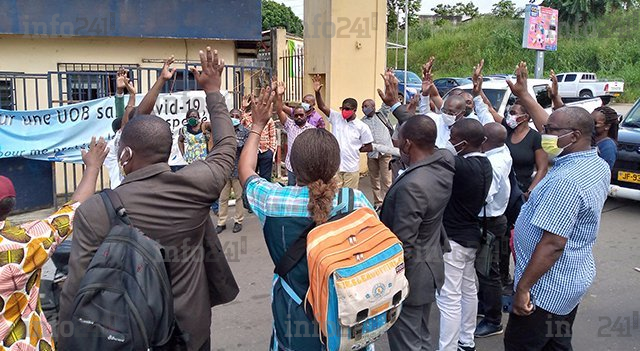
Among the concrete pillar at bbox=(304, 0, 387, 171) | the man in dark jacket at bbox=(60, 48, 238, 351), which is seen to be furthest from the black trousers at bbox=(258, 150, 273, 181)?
the man in dark jacket at bbox=(60, 48, 238, 351)

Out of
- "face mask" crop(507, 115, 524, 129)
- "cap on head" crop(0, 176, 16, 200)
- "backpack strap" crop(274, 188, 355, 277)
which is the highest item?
"face mask" crop(507, 115, 524, 129)

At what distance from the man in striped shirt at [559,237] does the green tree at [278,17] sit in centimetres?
3111

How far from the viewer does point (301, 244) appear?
90.5 inches

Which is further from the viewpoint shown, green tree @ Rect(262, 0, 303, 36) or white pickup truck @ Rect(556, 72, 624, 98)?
green tree @ Rect(262, 0, 303, 36)

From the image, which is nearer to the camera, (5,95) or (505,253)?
(505,253)

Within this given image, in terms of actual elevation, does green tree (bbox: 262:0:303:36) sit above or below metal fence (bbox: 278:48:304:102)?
above

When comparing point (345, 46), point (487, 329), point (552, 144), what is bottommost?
point (487, 329)

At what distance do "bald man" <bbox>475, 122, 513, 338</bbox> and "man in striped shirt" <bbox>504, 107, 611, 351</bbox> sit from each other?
1003mm

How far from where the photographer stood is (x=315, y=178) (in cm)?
230

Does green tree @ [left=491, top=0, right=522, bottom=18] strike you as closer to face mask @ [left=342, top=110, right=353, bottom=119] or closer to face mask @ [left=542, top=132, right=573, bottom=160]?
face mask @ [left=342, top=110, right=353, bottom=119]

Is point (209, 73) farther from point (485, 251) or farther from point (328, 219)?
point (485, 251)

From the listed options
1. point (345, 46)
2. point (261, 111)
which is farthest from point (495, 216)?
point (345, 46)

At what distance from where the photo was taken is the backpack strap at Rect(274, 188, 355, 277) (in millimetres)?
2293

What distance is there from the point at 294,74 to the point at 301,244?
8895mm
